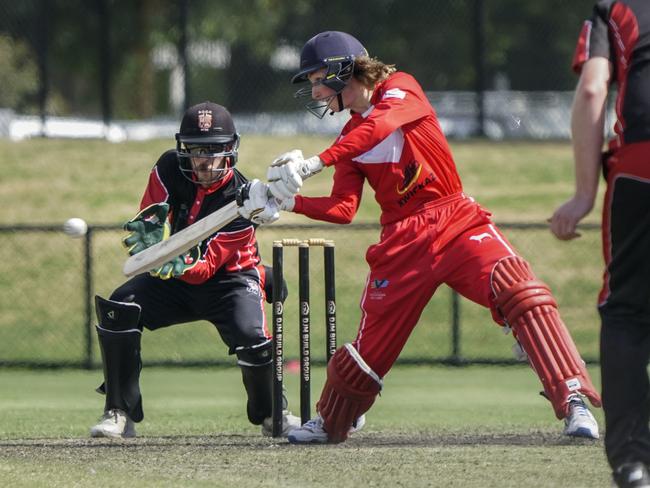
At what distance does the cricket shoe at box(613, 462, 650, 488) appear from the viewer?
176 inches

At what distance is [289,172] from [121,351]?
5.35ft

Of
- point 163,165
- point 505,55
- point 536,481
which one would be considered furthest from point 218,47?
point 536,481

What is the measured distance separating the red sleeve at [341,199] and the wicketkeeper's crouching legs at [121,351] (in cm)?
124

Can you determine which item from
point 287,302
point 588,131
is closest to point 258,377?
point 588,131

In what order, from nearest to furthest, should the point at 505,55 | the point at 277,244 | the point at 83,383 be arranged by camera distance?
the point at 277,244
the point at 83,383
the point at 505,55

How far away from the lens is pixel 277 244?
6.96m

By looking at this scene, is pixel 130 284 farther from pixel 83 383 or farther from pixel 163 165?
pixel 83 383

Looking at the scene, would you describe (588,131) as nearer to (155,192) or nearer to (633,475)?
(633,475)

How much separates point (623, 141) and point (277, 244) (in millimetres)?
2793

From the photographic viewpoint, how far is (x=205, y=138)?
7090 mm

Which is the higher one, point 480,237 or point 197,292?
point 480,237

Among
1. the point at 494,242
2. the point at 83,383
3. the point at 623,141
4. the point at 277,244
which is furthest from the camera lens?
the point at 83,383

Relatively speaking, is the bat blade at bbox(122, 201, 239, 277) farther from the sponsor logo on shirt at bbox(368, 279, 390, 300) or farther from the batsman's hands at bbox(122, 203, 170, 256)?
the sponsor logo on shirt at bbox(368, 279, 390, 300)

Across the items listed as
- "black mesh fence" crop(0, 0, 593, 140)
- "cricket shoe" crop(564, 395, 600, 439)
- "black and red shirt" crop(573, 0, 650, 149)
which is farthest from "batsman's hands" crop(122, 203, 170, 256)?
"black mesh fence" crop(0, 0, 593, 140)
